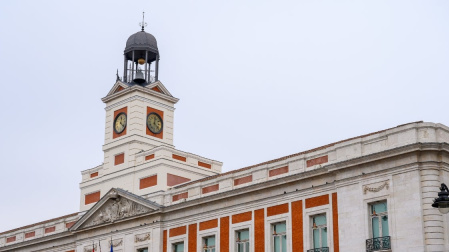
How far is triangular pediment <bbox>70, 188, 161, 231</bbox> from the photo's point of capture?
46.8 m

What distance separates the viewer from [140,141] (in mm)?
50969

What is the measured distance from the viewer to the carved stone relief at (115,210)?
47.3 m

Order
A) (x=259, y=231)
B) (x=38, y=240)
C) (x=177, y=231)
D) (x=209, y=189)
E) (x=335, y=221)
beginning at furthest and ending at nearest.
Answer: (x=38, y=240), (x=177, y=231), (x=209, y=189), (x=259, y=231), (x=335, y=221)

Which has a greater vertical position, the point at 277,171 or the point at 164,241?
the point at 277,171

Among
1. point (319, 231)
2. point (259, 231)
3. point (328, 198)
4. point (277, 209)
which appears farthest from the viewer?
point (259, 231)

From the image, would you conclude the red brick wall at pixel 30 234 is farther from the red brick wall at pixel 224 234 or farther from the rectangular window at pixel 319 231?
the rectangular window at pixel 319 231

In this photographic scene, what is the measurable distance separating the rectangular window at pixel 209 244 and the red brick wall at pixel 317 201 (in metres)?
7.08

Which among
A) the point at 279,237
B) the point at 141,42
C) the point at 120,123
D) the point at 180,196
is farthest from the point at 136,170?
the point at 279,237

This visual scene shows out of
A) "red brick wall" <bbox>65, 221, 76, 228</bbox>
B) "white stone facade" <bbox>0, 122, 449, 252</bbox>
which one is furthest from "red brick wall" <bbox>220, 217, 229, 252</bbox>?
"red brick wall" <bbox>65, 221, 76, 228</bbox>

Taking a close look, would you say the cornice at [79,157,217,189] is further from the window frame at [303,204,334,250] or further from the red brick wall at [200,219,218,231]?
the window frame at [303,204,334,250]

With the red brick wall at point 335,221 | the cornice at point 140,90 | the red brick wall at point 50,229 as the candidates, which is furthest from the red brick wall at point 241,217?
the red brick wall at point 50,229

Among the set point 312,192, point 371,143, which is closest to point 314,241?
point 312,192

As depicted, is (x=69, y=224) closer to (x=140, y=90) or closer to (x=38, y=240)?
(x=38, y=240)

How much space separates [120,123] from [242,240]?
591 inches
